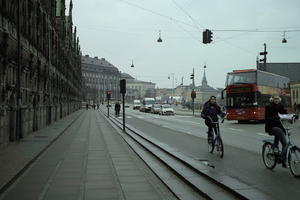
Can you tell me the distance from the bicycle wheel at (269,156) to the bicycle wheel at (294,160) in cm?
69

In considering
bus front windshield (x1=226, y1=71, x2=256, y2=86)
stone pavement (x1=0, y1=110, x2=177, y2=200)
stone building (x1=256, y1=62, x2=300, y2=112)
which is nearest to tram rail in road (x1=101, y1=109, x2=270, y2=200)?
stone pavement (x1=0, y1=110, x2=177, y2=200)

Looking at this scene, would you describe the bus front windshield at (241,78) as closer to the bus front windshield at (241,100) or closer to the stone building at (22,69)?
the bus front windshield at (241,100)

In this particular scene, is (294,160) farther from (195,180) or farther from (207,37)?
(207,37)

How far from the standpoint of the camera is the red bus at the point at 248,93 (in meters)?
27.6

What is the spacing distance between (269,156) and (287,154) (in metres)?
0.81

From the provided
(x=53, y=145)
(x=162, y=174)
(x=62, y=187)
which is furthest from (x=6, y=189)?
(x=53, y=145)

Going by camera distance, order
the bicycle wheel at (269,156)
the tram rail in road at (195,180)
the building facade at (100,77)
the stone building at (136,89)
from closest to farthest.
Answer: the tram rail in road at (195,180), the bicycle wheel at (269,156), the building facade at (100,77), the stone building at (136,89)

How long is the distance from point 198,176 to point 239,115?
2175 centimetres

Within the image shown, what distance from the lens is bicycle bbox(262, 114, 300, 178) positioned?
733 centimetres

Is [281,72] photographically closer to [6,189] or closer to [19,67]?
[19,67]

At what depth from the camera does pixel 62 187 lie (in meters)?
6.91

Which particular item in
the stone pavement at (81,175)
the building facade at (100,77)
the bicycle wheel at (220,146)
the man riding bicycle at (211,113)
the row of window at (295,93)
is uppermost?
the building facade at (100,77)

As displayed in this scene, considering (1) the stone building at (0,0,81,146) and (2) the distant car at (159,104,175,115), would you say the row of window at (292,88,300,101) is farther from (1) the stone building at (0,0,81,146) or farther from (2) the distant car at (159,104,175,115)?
(1) the stone building at (0,0,81,146)

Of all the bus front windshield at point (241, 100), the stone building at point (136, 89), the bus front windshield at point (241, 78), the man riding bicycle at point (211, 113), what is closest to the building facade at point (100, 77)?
the stone building at point (136, 89)
